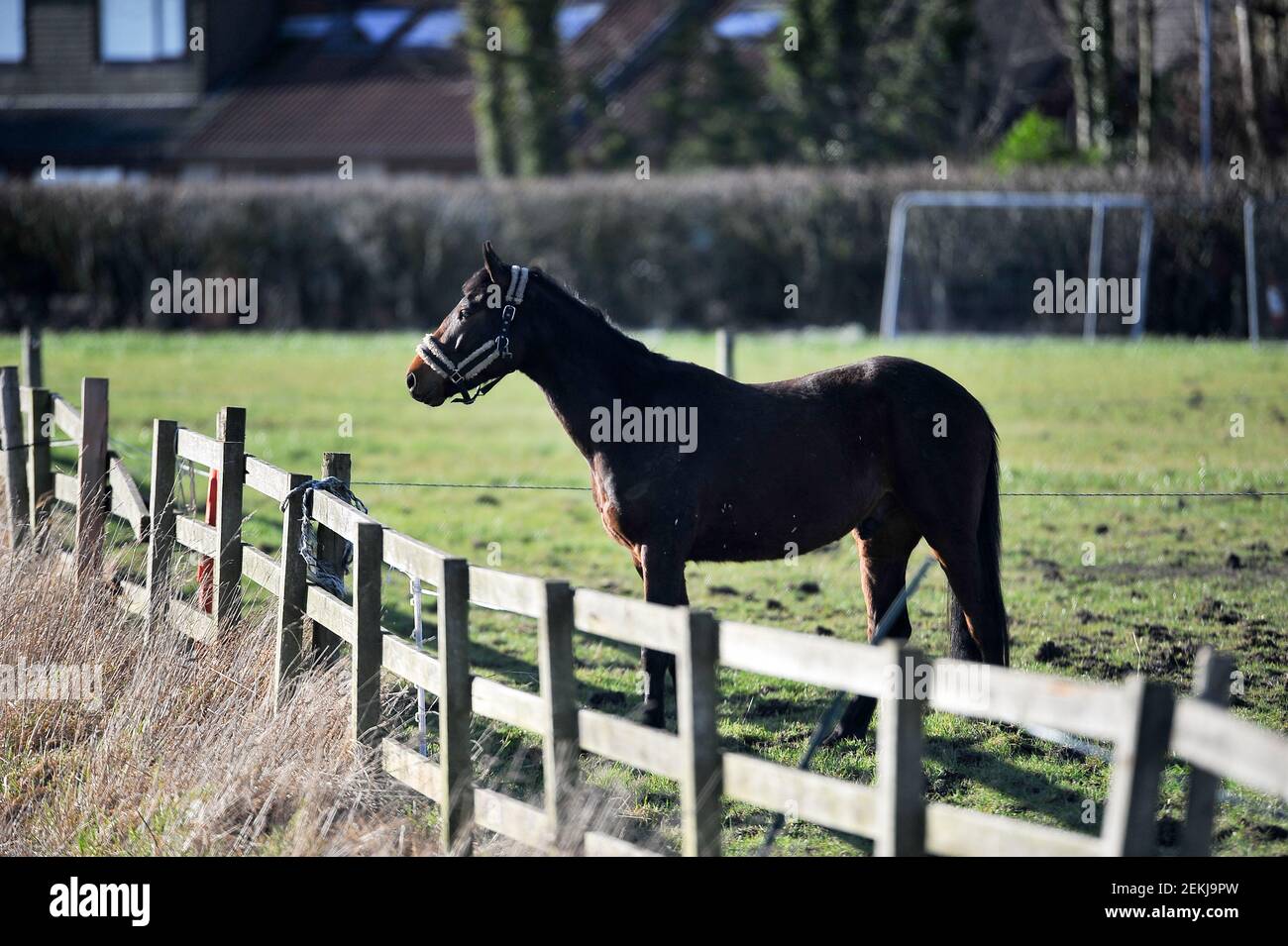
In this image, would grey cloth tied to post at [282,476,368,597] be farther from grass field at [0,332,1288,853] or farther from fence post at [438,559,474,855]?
fence post at [438,559,474,855]

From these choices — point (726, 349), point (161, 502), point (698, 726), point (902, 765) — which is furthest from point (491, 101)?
point (902, 765)

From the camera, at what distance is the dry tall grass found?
19.0ft

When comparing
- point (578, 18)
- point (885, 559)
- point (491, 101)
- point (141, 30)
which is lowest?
point (885, 559)

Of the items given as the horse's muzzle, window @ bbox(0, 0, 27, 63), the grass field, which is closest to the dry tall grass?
the grass field

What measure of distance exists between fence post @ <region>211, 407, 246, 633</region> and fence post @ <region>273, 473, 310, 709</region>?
0.83 meters

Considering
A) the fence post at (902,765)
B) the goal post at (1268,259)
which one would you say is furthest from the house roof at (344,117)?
the fence post at (902,765)

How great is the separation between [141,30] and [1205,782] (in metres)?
42.6

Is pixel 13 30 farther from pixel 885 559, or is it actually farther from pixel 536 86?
pixel 885 559

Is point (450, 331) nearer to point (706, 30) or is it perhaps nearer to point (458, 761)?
point (458, 761)

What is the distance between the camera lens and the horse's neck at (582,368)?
6934 mm

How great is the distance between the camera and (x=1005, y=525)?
39.3ft

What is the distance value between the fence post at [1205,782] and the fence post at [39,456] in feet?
28.0

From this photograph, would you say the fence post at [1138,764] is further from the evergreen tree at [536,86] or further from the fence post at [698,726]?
the evergreen tree at [536,86]
